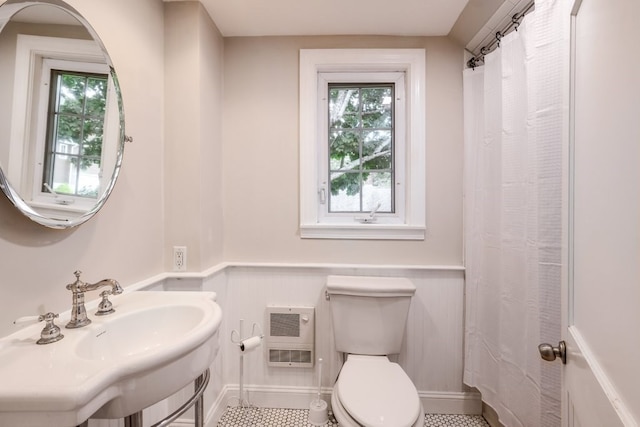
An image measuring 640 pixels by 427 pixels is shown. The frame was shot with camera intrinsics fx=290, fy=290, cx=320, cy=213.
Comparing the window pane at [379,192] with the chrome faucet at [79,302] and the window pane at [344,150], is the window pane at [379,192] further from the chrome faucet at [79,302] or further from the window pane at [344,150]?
the chrome faucet at [79,302]

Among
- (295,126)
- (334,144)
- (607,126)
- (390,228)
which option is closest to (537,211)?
(607,126)

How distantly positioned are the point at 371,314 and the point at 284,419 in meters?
0.78

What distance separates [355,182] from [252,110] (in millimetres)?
752

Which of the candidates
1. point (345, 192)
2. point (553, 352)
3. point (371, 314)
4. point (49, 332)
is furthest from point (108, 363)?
point (345, 192)

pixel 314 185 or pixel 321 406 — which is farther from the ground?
pixel 314 185

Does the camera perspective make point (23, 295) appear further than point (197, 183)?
No

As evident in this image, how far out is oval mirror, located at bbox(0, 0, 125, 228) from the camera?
0.76m

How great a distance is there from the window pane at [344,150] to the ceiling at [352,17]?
0.57m

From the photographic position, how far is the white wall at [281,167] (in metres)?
1.67

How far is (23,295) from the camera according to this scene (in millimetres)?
821

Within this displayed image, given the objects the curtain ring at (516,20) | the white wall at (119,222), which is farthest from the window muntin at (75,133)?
the curtain ring at (516,20)

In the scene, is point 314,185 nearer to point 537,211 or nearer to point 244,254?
point 244,254

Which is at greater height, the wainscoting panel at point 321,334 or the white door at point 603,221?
the white door at point 603,221

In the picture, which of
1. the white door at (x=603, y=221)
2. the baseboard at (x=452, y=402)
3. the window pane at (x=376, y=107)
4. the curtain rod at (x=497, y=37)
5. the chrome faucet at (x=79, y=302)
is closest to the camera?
the white door at (x=603, y=221)
